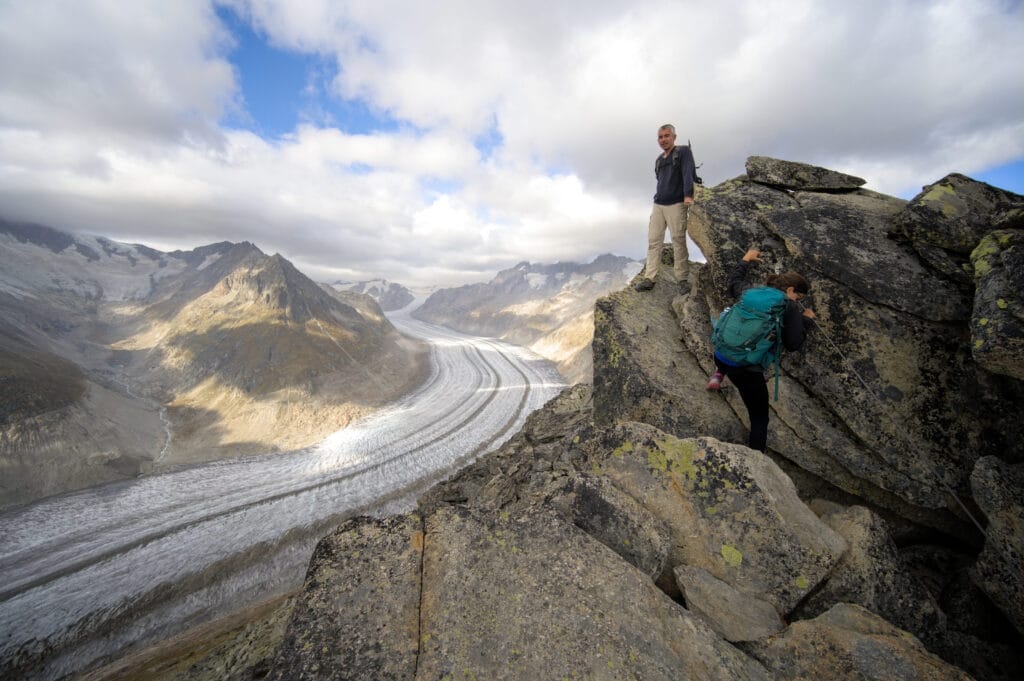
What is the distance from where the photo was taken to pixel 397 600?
4848mm

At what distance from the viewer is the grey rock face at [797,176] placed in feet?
35.4

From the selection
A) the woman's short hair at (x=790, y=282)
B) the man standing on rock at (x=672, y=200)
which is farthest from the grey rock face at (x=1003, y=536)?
the man standing on rock at (x=672, y=200)

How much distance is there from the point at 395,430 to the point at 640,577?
39442mm

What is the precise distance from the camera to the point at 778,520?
227 inches

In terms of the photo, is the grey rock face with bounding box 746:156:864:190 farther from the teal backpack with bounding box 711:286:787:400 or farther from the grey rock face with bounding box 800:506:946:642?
the grey rock face with bounding box 800:506:946:642

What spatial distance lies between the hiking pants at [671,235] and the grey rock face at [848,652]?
363 inches

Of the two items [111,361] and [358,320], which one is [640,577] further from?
[111,361]

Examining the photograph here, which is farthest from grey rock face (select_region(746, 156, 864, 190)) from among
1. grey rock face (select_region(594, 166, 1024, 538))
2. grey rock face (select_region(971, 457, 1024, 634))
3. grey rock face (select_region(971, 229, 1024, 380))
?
grey rock face (select_region(971, 457, 1024, 634))

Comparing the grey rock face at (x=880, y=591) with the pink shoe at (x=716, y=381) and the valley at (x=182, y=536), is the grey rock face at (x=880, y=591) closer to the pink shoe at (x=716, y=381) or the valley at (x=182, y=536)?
the pink shoe at (x=716, y=381)

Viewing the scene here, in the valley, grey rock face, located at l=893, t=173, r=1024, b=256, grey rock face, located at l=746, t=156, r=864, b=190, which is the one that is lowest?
the valley

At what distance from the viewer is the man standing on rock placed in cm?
1028

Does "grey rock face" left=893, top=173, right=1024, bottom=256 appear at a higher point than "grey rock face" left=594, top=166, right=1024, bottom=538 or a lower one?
higher

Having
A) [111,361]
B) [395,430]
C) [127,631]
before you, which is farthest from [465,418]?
[111,361]

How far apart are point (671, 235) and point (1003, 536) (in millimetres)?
9014
